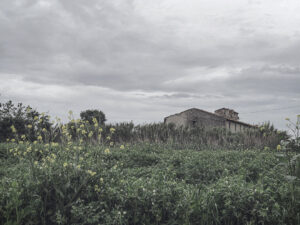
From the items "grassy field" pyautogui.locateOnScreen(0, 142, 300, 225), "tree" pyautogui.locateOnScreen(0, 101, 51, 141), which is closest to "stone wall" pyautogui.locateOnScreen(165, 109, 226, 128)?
"tree" pyautogui.locateOnScreen(0, 101, 51, 141)

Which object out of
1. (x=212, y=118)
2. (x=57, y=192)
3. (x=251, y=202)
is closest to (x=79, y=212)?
(x=57, y=192)

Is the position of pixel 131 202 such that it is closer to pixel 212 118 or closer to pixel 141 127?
pixel 141 127

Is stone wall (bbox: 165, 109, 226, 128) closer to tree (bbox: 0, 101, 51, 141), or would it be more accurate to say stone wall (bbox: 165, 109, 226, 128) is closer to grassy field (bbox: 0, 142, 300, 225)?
tree (bbox: 0, 101, 51, 141)

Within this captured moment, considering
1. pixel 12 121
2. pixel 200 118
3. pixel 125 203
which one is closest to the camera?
pixel 125 203

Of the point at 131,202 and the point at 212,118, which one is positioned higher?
the point at 212,118

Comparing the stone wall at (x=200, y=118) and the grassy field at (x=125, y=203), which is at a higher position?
the stone wall at (x=200, y=118)

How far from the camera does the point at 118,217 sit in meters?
3.29

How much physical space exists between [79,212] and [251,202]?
213cm

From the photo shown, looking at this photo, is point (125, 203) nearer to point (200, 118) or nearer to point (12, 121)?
point (12, 121)

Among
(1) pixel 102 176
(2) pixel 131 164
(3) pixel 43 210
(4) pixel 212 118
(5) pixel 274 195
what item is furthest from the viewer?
(4) pixel 212 118

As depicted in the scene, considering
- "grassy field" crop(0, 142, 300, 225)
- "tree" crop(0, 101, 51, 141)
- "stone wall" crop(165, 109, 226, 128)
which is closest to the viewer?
"grassy field" crop(0, 142, 300, 225)

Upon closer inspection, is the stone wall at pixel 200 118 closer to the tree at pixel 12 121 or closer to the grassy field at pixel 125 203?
the tree at pixel 12 121

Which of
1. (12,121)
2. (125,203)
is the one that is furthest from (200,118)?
(125,203)

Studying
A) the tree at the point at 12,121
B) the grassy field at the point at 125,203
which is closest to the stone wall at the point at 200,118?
the tree at the point at 12,121
